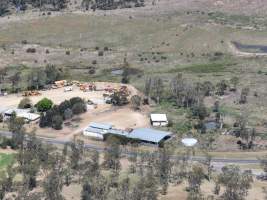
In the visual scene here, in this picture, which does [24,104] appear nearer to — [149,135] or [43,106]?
[43,106]

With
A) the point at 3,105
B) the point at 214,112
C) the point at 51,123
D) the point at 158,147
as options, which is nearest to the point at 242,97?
the point at 214,112

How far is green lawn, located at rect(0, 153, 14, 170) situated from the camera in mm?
99875

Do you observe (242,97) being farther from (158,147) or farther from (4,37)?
(4,37)

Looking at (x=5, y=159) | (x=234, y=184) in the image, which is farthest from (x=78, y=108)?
(x=234, y=184)

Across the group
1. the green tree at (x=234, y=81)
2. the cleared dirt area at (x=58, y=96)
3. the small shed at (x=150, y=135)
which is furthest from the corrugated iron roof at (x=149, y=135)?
the green tree at (x=234, y=81)

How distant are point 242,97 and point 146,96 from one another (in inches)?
816

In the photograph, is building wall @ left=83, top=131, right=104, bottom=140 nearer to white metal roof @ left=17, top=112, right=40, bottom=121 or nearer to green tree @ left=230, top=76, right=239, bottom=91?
white metal roof @ left=17, top=112, right=40, bottom=121

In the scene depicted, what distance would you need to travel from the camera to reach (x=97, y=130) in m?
115

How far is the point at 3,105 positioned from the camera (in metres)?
132

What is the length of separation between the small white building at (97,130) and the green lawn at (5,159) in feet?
55.0

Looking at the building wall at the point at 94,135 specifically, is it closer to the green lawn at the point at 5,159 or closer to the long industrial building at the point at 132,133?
the long industrial building at the point at 132,133

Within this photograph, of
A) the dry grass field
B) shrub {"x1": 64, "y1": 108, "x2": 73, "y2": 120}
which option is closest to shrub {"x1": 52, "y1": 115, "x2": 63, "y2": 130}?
the dry grass field

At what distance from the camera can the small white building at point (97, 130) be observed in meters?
114

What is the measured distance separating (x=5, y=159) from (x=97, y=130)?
1959 centimetres
